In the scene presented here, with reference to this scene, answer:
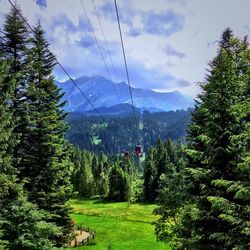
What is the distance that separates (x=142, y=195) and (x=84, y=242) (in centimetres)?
5023

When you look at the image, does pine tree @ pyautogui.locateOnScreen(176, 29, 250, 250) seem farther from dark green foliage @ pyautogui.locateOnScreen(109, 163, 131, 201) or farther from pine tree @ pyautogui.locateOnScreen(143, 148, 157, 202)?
dark green foliage @ pyautogui.locateOnScreen(109, 163, 131, 201)

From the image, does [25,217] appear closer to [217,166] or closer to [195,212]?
[195,212]

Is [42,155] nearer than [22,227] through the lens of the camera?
No

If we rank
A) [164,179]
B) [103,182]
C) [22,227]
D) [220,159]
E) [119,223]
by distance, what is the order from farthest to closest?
[103,182], [119,223], [164,179], [22,227], [220,159]

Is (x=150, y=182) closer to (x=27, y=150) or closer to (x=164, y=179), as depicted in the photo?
(x=164, y=179)

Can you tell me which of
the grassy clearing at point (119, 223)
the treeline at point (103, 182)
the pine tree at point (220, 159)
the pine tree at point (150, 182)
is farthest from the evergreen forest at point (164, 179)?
the treeline at point (103, 182)

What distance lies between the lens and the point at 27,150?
90.9 ft

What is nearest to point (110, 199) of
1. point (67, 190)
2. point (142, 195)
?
point (142, 195)

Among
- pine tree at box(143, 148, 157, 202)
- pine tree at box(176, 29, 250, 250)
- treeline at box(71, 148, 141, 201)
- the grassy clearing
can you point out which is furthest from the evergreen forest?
treeline at box(71, 148, 141, 201)

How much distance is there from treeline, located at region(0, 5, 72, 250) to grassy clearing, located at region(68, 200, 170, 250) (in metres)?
23.5

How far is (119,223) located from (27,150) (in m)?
48.9

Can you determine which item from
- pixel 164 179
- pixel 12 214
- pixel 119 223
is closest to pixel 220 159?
pixel 12 214

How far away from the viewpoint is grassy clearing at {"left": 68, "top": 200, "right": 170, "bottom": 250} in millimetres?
55531

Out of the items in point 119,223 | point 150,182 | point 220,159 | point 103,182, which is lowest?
point 119,223
